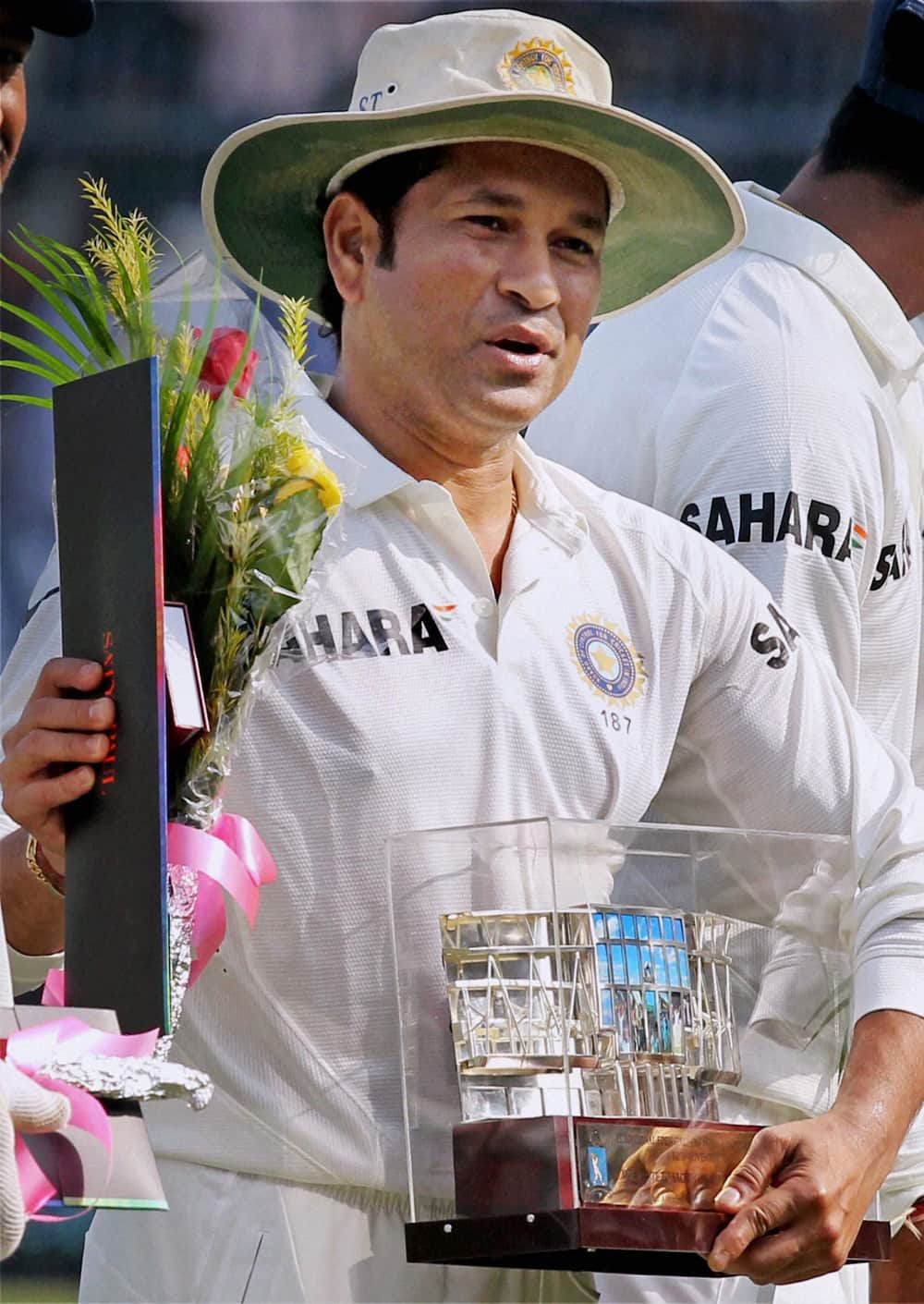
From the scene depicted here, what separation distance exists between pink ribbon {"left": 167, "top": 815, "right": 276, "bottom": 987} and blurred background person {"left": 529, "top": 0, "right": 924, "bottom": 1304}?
1.08 meters

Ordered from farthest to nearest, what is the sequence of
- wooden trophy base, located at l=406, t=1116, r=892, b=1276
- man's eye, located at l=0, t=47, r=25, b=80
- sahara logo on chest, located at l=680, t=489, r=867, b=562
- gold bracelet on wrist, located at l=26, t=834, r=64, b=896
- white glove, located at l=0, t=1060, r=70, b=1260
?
man's eye, located at l=0, t=47, r=25, b=80 → sahara logo on chest, located at l=680, t=489, r=867, b=562 → gold bracelet on wrist, located at l=26, t=834, r=64, b=896 → wooden trophy base, located at l=406, t=1116, r=892, b=1276 → white glove, located at l=0, t=1060, r=70, b=1260

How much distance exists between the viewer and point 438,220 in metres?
2.70

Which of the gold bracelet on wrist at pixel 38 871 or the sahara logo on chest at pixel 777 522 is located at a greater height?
the sahara logo on chest at pixel 777 522

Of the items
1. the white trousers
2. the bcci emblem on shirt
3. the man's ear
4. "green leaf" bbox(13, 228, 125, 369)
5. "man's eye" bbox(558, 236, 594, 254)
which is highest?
the man's ear

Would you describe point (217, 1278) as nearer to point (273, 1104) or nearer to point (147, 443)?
point (273, 1104)

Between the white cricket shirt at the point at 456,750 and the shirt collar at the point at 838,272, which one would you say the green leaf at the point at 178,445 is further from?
the shirt collar at the point at 838,272

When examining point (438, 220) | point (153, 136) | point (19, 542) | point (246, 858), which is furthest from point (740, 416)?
point (153, 136)

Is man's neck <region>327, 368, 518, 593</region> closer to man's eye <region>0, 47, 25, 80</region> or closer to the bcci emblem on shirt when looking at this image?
the bcci emblem on shirt

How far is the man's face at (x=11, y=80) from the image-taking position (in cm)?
318

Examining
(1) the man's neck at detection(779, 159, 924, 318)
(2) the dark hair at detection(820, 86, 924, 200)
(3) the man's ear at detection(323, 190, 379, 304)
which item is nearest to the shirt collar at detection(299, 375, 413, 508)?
(3) the man's ear at detection(323, 190, 379, 304)

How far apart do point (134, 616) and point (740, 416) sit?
1.42 m

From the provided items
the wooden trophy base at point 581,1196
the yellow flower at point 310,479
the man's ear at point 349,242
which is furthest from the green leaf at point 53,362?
the wooden trophy base at point 581,1196

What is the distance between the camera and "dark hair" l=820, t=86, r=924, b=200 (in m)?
3.66

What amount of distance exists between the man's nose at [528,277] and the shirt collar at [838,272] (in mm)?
834
